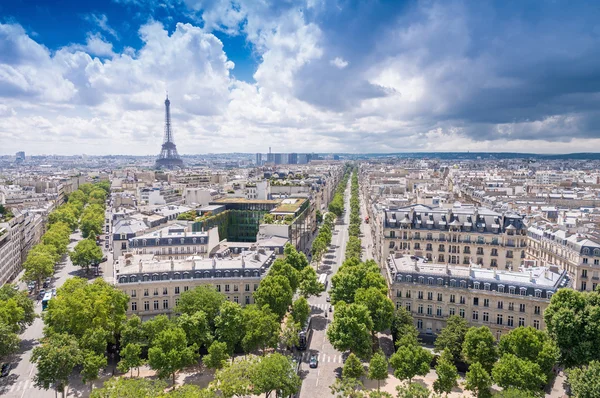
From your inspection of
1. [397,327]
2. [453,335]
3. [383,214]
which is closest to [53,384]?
[397,327]

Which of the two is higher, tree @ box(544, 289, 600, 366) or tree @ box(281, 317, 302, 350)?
tree @ box(544, 289, 600, 366)

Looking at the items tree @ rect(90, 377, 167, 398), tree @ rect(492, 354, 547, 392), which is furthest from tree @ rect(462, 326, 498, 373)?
tree @ rect(90, 377, 167, 398)

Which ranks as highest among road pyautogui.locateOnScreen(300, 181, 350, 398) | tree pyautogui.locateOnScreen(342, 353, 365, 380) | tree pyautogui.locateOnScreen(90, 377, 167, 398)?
tree pyautogui.locateOnScreen(90, 377, 167, 398)

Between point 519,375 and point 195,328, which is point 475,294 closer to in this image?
point 519,375

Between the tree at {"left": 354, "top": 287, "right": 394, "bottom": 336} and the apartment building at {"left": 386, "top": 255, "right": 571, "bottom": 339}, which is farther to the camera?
the tree at {"left": 354, "top": 287, "right": 394, "bottom": 336}

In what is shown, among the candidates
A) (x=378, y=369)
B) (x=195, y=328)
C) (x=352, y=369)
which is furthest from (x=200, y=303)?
(x=378, y=369)

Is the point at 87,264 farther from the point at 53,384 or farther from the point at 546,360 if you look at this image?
the point at 546,360

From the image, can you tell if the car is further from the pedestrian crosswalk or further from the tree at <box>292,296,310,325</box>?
the pedestrian crosswalk
